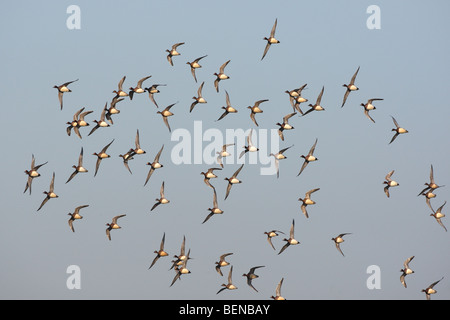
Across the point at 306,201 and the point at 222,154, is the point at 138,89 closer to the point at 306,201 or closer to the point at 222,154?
the point at 222,154

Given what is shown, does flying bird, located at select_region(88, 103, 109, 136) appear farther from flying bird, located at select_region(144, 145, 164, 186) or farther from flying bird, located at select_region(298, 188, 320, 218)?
flying bird, located at select_region(298, 188, 320, 218)

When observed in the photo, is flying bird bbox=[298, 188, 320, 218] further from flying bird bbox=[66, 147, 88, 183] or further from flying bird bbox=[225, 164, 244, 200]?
flying bird bbox=[66, 147, 88, 183]

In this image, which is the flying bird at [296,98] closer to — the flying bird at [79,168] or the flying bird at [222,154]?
the flying bird at [222,154]

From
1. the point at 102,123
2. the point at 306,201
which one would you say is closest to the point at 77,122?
the point at 102,123

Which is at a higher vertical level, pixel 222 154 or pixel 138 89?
pixel 138 89

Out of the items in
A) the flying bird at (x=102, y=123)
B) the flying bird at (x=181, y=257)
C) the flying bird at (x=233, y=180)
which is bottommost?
the flying bird at (x=181, y=257)

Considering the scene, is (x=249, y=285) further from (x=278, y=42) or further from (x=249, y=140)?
(x=278, y=42)

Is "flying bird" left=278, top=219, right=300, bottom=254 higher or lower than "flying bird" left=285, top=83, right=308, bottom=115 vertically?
lower

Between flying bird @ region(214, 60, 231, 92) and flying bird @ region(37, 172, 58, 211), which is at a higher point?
flying bird @ region(214, 60, 231, 92)

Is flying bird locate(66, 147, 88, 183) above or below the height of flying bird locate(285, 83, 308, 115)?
below

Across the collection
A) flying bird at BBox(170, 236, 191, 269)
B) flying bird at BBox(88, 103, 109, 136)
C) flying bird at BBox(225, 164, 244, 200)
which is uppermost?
flying bird at BBox(88, 103, 109, 136)

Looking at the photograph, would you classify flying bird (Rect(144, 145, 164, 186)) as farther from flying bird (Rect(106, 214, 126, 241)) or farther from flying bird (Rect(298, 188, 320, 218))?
flying bird (Rect(298, 188, 320, 218))
